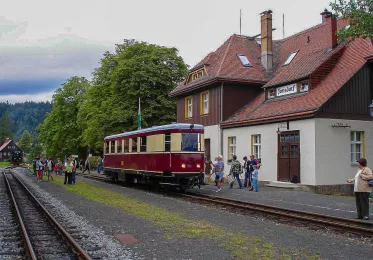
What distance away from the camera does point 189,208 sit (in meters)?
14.7

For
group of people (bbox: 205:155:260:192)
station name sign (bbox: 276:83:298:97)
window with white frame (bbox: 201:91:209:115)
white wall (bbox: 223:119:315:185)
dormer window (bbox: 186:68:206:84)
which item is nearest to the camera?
group of people (bbox: 205:155:260:192)

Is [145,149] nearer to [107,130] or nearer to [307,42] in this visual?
[307,42]

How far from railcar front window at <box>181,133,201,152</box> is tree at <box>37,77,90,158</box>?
4094 centimetres

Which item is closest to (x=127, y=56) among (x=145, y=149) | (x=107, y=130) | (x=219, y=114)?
(x=107, y=130)

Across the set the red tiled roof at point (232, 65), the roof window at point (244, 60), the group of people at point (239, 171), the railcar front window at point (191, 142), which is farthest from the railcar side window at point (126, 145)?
the roof window at point (244, 60)

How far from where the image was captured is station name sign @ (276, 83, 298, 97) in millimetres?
23608

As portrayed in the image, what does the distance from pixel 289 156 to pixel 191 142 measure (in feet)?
18.1

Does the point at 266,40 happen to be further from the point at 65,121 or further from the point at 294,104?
the point at 65,121

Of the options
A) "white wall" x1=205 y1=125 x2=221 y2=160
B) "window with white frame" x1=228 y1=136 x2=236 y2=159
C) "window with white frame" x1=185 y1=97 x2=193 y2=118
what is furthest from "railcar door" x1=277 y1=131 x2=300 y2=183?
"window with white frame" x1=185 y1=97 x2=193 y2=118

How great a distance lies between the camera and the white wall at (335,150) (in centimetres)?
2011

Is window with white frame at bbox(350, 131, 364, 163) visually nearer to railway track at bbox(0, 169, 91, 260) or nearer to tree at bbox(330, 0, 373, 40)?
tree at bbox(330, 0, 373, 40)

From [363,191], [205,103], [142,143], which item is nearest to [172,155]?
[142,143]

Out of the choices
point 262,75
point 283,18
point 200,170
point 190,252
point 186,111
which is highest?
point 283,18

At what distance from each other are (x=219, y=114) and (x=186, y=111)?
16.3 ft
